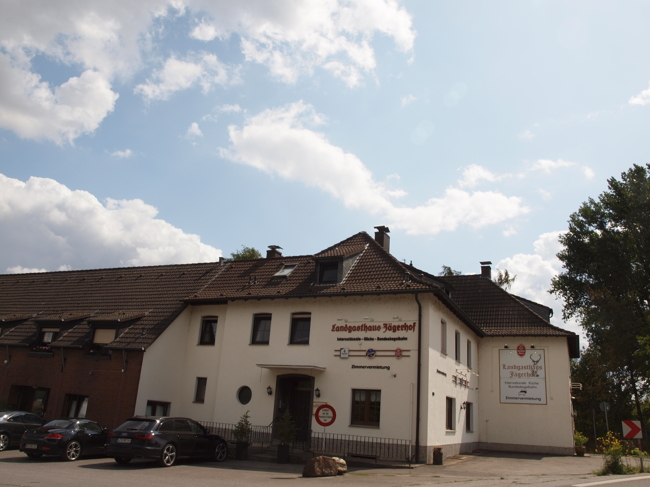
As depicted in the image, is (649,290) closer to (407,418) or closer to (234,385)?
(407,418)

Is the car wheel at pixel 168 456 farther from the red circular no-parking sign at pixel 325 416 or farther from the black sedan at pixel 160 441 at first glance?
the red circular no-parking sign at pixel 325 416

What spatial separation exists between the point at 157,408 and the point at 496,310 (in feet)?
58.4

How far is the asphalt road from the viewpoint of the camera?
1098cm

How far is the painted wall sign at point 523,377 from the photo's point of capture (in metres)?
24.3

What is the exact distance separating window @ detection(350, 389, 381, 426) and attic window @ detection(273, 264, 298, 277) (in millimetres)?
6451

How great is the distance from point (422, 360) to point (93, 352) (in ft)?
45.7

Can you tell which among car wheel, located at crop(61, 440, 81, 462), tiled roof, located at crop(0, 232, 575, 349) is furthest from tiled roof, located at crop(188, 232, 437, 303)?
car wheel, located at crop(61, 440, 81, 462)

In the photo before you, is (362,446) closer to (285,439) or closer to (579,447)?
(285,439)

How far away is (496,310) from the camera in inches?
1051

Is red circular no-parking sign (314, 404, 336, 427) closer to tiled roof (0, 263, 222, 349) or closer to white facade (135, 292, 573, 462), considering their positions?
white facade (135, 292, 573, 462)

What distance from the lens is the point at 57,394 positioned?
21.1m

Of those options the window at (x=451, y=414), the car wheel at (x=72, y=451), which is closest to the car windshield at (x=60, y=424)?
the car wheel at (x=72, y=451)

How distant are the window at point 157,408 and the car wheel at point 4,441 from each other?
4810mm

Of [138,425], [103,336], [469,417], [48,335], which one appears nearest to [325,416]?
[138,425]
